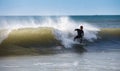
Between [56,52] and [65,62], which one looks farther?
[56,52]

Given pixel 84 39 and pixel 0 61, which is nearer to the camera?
pixel 0 61

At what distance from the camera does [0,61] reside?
43.2ft

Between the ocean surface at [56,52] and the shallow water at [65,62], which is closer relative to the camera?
the shallow water at [65,62]

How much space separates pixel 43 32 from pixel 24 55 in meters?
6.27

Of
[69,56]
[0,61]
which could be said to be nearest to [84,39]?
[69,56]

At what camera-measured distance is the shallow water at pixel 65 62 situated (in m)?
11.5

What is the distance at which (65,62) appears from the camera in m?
12.7

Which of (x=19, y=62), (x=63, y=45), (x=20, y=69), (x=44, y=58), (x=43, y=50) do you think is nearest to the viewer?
(x=20, y=69)

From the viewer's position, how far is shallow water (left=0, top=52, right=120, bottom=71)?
11.5 meters

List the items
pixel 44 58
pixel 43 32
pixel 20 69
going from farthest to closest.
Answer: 1. pixel 43 32
2. pixel 44 58
3. pixel 20 69

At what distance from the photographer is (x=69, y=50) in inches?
642

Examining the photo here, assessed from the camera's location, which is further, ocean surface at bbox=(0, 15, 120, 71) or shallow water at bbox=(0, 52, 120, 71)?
ocean surface at bbox=(0, 15, 120, 71)

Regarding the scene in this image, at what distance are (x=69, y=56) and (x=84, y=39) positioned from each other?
5222 millimetres

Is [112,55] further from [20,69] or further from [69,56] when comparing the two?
[20,69]
